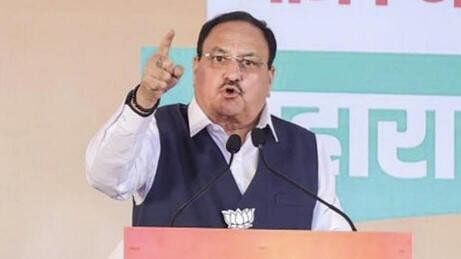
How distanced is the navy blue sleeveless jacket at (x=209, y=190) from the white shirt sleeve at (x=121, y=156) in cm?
4

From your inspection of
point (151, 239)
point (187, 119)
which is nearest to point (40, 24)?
point (187, 119)

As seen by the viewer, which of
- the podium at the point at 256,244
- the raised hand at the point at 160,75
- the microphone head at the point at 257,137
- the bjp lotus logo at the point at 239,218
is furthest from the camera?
the bjp lotus logo at the point at 239,218

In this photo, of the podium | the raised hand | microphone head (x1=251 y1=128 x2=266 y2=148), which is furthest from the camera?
microphone head (x1=251 y1=128 x2=266 y2=148)

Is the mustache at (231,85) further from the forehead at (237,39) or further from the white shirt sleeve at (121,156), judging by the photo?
the white shirt sleeve at (121,156)

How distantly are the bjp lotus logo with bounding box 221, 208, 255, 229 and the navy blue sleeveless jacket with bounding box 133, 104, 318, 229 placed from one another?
10mm

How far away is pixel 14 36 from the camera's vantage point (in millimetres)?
2189

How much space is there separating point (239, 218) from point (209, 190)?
74 mm

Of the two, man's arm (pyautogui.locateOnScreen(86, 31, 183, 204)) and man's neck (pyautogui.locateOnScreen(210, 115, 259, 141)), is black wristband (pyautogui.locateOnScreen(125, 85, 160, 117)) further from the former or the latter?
man's neck (pyautogui.locateOnScreen(210, 115, 259, 141))

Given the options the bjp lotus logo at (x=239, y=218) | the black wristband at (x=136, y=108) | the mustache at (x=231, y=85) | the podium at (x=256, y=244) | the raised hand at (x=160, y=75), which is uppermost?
the mustache at (x=231, y=85)

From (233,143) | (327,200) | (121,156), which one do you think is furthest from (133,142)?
(327,200)

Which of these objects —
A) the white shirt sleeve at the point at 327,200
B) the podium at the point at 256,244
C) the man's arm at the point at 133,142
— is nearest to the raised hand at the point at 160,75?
the man's arm at the point at 133,142

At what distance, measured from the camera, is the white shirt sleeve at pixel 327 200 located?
1.54 m

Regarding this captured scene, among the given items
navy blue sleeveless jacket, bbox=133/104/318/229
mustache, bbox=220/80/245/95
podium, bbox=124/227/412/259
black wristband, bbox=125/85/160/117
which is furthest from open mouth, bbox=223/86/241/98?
podium, bbox=124/227/412/259

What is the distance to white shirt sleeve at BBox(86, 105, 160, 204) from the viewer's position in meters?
1.30
